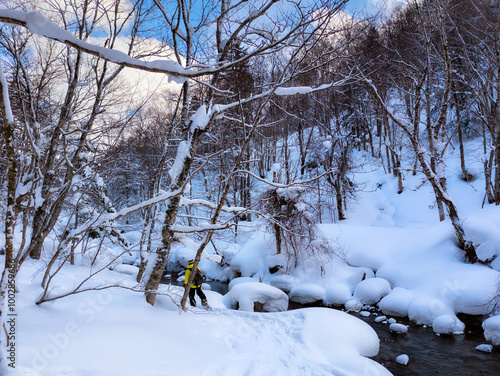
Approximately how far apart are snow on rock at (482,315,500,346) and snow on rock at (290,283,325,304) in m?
5.12

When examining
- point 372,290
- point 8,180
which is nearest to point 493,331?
point 372,290

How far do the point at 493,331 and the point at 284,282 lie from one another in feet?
22.7

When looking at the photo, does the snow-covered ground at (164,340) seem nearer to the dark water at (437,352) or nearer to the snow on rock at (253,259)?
the dark water at (437,352)

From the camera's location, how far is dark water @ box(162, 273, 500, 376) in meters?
6.06

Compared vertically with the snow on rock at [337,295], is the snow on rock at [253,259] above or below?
above

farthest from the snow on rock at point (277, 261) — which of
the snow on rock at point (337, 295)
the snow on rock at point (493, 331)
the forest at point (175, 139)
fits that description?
the snow on rock at point (493, 331)

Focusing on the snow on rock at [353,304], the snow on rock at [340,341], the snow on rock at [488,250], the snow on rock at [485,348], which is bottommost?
the snow on rock at [353,304]

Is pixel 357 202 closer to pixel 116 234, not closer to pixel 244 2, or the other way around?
pixel 116 234

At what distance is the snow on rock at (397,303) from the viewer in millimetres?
9469

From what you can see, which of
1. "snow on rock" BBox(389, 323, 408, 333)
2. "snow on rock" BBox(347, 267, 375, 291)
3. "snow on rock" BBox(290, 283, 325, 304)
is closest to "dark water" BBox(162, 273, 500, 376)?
"snow on rock" BBox(389, 323, 408, 333)

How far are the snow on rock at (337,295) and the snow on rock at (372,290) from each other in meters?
0.36

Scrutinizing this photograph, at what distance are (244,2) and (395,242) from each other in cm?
1146

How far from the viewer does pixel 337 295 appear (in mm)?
11227

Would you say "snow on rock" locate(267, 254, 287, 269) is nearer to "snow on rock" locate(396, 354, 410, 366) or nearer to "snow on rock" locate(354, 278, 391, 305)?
"snow on rock" locate(354, 278, 391, 305)
